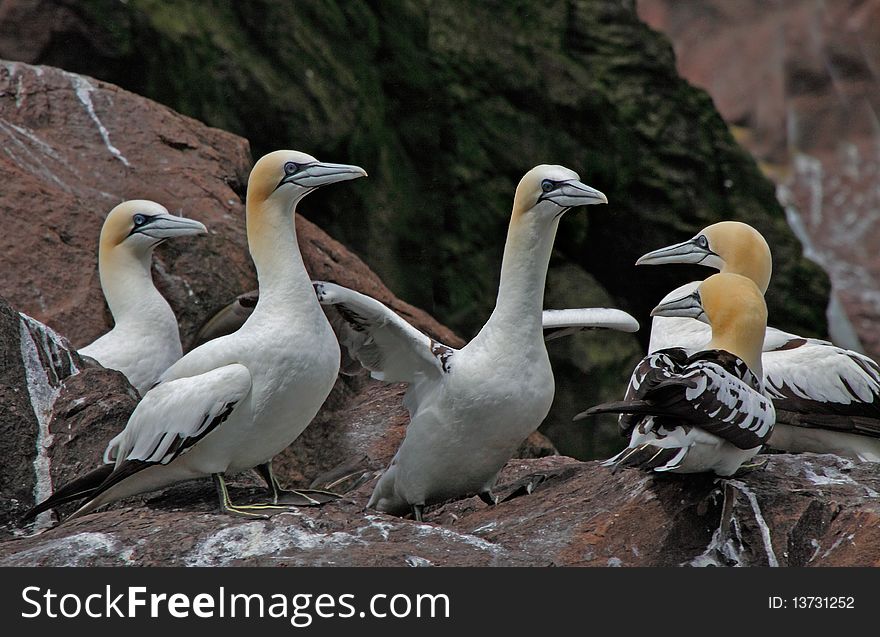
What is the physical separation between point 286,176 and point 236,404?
1245mm

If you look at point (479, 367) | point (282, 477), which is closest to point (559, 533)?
point (479, 367)

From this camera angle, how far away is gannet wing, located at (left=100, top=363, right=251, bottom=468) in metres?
5.70

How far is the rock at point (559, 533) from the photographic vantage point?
204 inches

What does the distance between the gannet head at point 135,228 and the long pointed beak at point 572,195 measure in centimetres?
266

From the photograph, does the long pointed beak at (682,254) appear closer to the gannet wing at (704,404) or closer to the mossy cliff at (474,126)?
the gannet wing at (704,404)

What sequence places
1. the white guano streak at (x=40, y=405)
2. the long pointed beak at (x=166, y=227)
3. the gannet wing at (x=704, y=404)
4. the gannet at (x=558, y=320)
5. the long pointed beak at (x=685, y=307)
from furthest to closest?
the long pointed beak at (x=166, y=227), the gannet at (x=558, y=320), the long pointed beak at (x=685, y=307), the white guano streak at (x=40, y=405), the gannet wing at (x=704, y=404)

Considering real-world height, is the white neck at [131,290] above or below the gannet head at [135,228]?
below

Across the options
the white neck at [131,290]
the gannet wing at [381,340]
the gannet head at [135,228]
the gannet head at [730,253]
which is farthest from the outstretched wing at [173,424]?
the gannet head at [730,253]

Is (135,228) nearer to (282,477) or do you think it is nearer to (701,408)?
(282,477)

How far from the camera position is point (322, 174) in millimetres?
6297

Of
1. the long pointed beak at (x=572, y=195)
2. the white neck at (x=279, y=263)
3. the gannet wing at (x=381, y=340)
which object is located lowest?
the gannet wing at (x=381, y=340)
